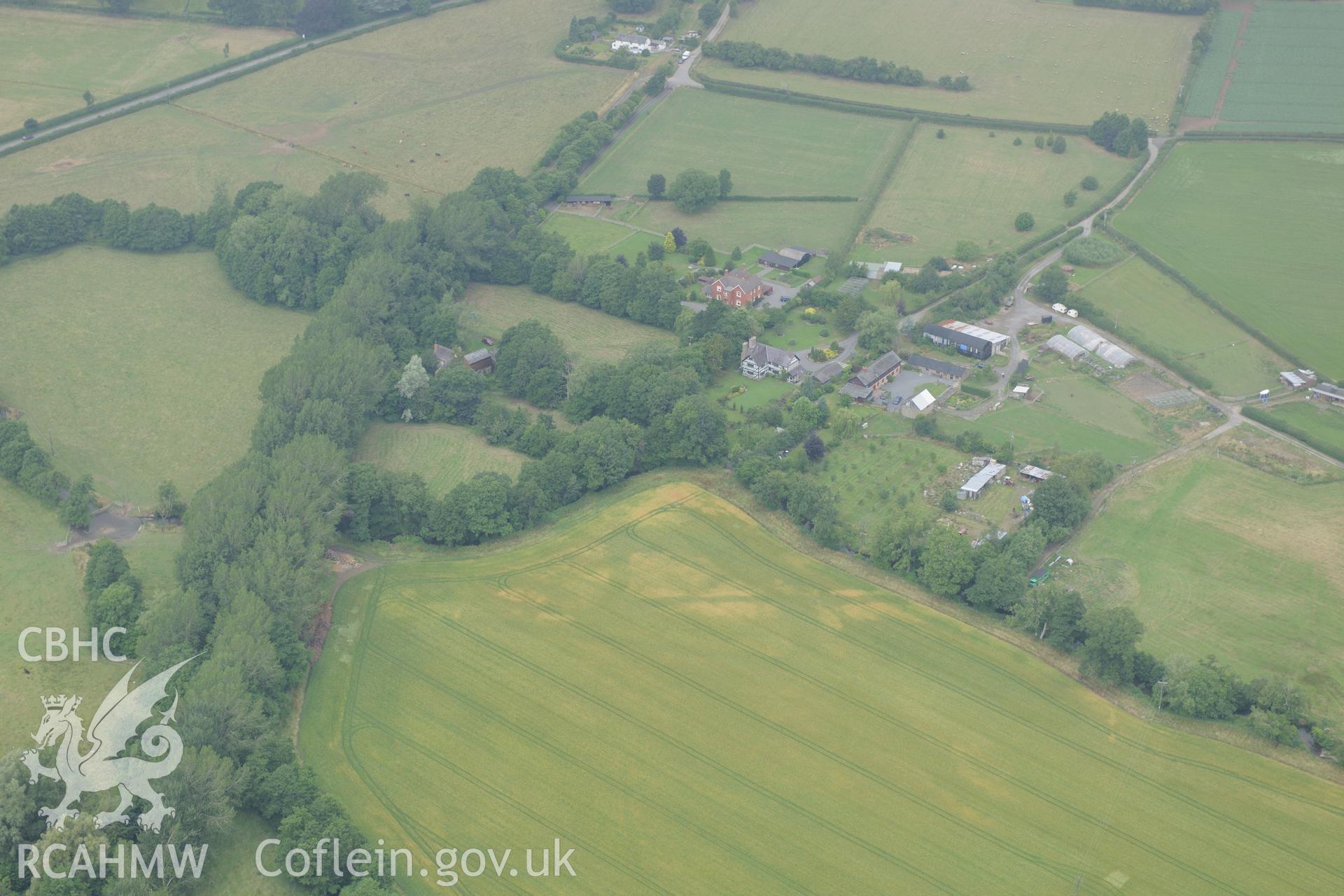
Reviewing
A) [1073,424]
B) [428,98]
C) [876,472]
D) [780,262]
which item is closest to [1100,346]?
[1073,424]

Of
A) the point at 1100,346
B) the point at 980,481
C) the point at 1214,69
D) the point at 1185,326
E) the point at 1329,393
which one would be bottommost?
the point at 980,481

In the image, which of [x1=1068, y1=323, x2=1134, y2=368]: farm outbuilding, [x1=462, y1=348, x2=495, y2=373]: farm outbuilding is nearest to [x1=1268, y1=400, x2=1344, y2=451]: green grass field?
[x1=1068, y1=323, x2=1134, y2=368]: farm outbuilding

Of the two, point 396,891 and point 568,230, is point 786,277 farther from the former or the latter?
point 396,891

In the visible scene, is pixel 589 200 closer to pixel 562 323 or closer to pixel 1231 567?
pixel 562 323

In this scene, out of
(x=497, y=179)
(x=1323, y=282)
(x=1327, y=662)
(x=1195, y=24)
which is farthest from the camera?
(x=1195, y=24)

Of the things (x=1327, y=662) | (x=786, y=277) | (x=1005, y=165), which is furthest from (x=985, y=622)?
(x=1005, y=165)

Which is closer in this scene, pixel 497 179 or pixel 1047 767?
pixel 1047 767
